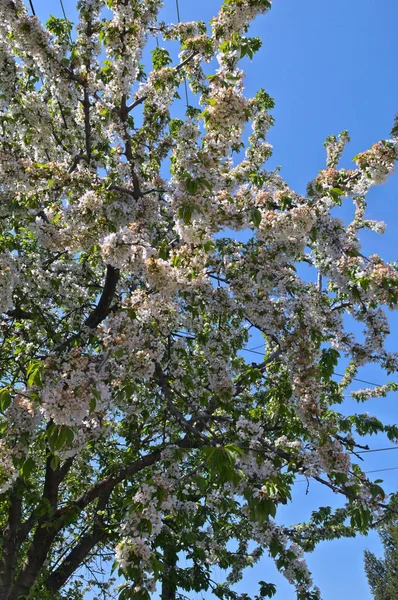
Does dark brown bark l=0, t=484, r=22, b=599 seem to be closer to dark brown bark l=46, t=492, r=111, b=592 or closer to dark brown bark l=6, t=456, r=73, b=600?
dark brown bark l=6, t=456, r=73, b=600

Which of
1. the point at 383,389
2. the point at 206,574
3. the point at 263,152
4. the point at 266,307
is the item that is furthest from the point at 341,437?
the point at 263,152

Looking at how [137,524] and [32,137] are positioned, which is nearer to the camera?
[137,524]

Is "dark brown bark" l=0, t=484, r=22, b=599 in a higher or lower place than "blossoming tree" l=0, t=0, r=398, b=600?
lower

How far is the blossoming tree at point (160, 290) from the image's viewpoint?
3.83 meters

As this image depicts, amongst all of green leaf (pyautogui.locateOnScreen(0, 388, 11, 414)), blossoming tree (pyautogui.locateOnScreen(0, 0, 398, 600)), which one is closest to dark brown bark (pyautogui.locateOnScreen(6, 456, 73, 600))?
blossoming tree (pyautogui.locateOnScreen(0, 0, 398, 600))

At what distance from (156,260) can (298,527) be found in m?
7.60

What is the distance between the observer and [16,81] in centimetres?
572

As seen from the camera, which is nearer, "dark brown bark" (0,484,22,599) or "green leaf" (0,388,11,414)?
"green leaf" (0,388,11,414)

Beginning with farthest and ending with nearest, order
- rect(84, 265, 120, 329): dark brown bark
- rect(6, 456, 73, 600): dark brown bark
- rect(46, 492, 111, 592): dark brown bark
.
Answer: rect(46, 492, 111, 592): dark brown bark
rect(84, 265, 120, 329): dark brown bark
rect(6, 456, 73, 600): dark brown bark

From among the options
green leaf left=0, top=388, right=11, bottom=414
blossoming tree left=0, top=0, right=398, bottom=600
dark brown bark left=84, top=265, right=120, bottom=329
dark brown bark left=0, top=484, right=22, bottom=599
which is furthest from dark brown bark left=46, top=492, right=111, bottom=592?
green leaf left=0, top=388, right=11, bottom=414

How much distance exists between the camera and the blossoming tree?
383 cm

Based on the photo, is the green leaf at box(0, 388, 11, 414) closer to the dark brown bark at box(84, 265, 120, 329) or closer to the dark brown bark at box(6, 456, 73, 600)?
the dark brown bark at box(84, 265, 120, 329)

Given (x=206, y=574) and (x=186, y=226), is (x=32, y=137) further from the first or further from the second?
(x=206, y=574)

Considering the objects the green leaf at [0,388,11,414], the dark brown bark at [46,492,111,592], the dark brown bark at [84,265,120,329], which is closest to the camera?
the green leaf at [0,388,11,414]
